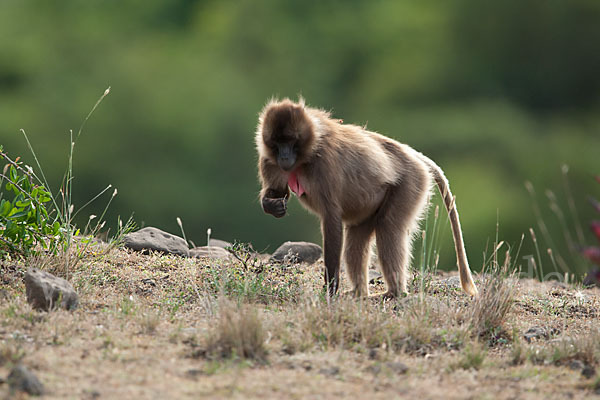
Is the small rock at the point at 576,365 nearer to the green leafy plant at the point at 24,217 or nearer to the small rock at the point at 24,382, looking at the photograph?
the small rock at the point at 24,382

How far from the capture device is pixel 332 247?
219 inches

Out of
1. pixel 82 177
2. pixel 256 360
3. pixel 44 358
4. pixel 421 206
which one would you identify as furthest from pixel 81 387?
pixel 82 177

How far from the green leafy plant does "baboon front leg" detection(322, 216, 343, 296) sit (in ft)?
6.65

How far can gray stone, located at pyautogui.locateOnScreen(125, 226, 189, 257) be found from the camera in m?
6.88

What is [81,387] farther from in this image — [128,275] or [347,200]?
[347,200]

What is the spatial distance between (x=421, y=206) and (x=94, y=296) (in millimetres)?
2726

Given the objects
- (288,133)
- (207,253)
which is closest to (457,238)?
(288,133)

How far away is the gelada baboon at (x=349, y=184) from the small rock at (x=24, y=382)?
2.52m

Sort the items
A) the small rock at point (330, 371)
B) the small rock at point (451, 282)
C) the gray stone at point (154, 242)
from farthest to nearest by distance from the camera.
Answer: the gray stone at point (154, 242) → the small rock at point (451, 282) → the small rock at point (330, 371)

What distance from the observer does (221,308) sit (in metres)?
4.38

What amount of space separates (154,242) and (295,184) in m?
1.82

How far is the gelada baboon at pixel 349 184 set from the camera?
5594mm

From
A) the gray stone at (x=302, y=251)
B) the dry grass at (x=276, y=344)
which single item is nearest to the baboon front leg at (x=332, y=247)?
the dry grass at (x=276, y=344)

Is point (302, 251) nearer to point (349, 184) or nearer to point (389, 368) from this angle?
point (349, 184)
